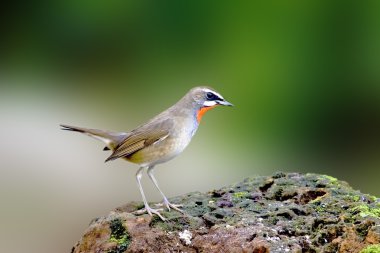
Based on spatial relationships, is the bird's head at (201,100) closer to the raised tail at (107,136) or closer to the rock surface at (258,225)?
the raised tail at (107,136)

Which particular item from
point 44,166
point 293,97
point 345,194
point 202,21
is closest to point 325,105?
point 293,97

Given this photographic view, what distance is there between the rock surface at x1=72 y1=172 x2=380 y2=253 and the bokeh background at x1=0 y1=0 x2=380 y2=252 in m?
7.49

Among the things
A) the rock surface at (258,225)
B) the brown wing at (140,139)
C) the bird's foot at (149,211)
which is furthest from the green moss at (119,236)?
the brown wing at (140,139)

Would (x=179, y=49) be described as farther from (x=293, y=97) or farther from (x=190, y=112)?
(x=190, y=112)

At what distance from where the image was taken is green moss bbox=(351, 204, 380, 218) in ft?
Answer: 15.1

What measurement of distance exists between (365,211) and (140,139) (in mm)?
2065

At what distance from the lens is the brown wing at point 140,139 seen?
6.07m

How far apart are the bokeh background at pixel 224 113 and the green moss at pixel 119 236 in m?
A: 7.60

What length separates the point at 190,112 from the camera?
20.6 ft

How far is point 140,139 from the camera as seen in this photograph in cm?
612

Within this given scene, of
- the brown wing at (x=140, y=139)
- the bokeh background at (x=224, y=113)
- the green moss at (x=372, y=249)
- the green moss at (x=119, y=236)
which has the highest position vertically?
the bokeh background at (x=224, y=113)

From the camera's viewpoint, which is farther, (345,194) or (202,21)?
(202,21)

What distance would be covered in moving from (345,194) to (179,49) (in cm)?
1160

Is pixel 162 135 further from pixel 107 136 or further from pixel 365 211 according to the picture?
pixel 365 211
